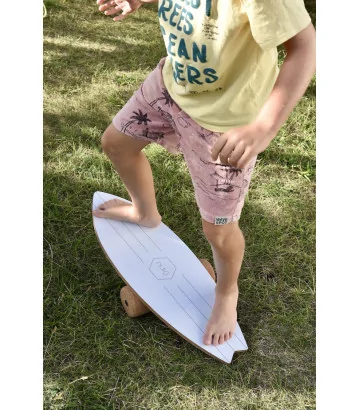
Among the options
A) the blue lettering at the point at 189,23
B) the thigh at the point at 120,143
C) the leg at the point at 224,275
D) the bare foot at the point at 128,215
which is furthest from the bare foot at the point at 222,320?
the blue lettering at the point at 189,23

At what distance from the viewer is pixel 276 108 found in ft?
4.83

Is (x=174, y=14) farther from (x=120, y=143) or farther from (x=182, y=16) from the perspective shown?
(x=120, y=143)

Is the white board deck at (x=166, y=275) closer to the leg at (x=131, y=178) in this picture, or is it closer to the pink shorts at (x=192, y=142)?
the leg at (x=131, y=178)

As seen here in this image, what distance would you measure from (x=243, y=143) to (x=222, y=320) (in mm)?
795

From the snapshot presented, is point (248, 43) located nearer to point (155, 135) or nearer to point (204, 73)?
point (204, 73)

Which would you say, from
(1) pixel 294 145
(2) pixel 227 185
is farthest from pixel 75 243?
(1) pixel 294 145

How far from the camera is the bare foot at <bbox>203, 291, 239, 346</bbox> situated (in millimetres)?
2028

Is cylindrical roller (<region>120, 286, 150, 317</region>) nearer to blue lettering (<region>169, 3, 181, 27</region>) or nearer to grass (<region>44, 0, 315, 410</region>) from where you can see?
grass (<region>44, 0, 315, 410</region>)

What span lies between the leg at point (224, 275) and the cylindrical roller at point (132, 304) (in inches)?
9.1

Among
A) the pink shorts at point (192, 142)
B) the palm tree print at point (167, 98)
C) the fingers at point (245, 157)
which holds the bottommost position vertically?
the pink shorts at point (192, 142)

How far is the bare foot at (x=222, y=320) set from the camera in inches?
79.8

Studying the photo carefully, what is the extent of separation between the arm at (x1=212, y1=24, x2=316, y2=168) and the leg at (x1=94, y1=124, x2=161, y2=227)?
2.15 ft

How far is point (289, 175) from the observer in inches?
111

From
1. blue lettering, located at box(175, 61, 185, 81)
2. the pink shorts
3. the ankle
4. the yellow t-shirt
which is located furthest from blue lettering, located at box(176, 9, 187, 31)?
the ankle
